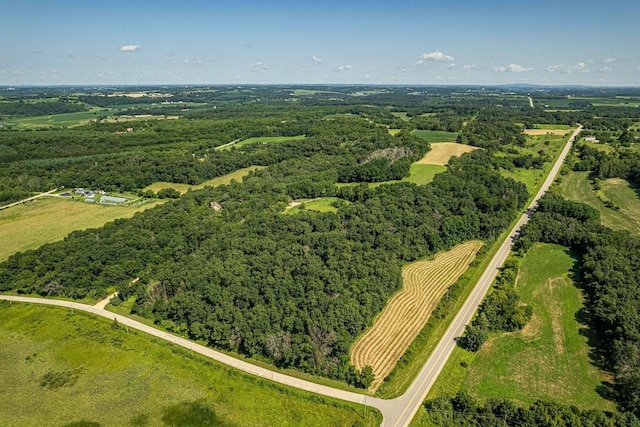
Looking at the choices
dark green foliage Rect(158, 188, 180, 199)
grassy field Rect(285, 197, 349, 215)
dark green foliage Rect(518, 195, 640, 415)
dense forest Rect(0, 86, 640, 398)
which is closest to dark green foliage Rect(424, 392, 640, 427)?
dense forest Rect(0, 86, 640, 398)

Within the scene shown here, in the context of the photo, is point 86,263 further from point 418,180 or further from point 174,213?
point 418,180

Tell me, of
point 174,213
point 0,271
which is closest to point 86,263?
point 0,271

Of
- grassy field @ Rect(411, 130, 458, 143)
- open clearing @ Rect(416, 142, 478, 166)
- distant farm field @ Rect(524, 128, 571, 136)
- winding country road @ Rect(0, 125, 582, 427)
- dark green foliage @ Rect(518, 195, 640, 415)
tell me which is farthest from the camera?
distant farm field @ Rect(524, 128, 571, 136)

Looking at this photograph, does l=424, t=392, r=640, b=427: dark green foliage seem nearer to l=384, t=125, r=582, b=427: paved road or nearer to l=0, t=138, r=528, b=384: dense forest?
l=384, t=125, r=582, b=427: paved road

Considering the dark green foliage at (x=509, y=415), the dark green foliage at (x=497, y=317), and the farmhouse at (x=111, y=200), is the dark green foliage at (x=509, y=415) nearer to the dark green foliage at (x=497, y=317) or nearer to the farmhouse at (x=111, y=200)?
the dark green foliage at (x=497, y=317)

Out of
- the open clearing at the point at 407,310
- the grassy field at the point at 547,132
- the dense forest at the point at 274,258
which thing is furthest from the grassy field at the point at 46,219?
the grassy field at the point at 547,132

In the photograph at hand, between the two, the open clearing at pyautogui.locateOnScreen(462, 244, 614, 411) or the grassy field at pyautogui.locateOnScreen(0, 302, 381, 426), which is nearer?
the grassy field at pyautogui.locateOnScreen(0, 302, 381, 426)

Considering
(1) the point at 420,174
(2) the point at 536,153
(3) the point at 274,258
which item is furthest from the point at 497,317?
(2) the point at 536,153
